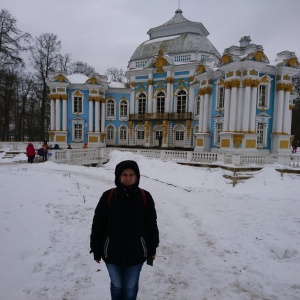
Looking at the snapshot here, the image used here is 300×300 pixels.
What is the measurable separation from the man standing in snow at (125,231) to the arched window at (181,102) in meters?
27.2

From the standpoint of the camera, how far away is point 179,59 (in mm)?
30234

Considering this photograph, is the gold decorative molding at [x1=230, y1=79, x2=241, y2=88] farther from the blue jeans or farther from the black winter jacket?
the blue jeans

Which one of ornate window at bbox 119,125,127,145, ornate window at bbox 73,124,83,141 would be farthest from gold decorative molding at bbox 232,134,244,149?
ornate window at bbox 73,124,83,141

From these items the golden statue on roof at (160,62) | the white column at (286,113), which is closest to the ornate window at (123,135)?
the golden statue on roof at (160,62)

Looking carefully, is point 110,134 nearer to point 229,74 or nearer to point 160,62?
point 160,62

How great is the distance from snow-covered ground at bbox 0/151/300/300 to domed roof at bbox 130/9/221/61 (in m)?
25.1

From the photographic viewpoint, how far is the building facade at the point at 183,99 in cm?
1920

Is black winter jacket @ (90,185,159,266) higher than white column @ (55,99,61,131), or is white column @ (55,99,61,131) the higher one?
white column @ (55,99,61,131)

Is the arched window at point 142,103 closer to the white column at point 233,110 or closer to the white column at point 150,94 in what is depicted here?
the white column at point 150,94

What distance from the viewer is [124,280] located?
2805mm

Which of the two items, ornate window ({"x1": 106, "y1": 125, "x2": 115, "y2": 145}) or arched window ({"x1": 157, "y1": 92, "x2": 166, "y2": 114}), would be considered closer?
arched window ({"x1": 157, "y1": 92, "x2": 166, "y2": 114})

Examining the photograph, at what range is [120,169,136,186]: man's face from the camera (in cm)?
276

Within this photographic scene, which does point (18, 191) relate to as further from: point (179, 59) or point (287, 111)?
point (179, 59)

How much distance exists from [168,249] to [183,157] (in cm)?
1235
